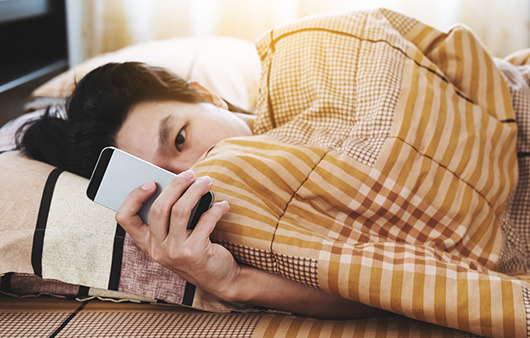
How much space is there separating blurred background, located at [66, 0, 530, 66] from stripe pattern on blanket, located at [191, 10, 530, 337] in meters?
1.36

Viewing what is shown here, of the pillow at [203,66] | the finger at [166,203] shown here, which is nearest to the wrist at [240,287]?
the finger at [166,203]

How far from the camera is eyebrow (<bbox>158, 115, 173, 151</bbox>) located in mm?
866

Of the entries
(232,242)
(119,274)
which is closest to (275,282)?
(232,242)

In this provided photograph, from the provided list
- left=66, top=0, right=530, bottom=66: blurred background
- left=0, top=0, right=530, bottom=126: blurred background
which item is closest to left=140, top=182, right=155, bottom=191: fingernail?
left=0, top=0, right=530, bottom=126: blurred background

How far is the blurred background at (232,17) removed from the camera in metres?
2.22

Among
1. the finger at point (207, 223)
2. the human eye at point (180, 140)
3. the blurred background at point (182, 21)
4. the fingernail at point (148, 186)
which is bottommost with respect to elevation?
the blurred background at point (182, 21)

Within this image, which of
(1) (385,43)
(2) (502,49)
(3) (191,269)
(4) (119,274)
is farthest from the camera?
(2) (502,49)

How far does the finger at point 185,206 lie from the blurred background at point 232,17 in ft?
5.84

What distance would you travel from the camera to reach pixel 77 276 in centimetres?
74

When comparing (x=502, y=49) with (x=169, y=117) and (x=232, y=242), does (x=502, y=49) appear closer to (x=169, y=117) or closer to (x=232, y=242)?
(x=169, y=117)

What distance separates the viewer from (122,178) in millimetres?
661

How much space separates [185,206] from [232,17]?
6.16ft

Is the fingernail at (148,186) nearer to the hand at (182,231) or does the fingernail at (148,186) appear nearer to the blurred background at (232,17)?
the hand at (182,231)

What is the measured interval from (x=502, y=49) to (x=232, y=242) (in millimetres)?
1981
